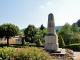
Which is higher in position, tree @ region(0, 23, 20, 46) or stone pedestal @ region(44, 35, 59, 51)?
tree @ region(0, 23, 20, 46)

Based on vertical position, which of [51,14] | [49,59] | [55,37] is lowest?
[49,59]

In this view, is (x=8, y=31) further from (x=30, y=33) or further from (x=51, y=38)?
(x=51, y=38)

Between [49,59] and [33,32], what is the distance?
154 feet

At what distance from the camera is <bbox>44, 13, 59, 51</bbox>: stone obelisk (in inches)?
736

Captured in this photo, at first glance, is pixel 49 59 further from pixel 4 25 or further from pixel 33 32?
pixel 33 32

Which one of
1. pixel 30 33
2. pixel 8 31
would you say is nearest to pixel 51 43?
pixel 8 31

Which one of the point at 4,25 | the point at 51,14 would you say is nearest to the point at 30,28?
the point at 4,25

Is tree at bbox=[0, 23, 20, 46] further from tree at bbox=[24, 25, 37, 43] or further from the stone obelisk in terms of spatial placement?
the stone obelisk

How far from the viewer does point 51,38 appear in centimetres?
1892

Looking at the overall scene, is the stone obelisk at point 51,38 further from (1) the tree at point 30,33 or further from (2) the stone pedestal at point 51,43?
(1) the tree at point 30,33

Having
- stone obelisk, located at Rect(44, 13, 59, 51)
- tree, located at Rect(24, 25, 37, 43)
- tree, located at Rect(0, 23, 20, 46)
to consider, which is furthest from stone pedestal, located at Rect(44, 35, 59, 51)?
tree, located at Rect(24, 25, 37, 43)

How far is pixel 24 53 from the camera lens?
885 centimetres

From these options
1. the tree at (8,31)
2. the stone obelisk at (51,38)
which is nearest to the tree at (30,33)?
the tree at (8,31)

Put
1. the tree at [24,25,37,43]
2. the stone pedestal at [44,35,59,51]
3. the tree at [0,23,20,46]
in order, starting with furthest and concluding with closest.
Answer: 1. the tree at [24,25,37,43]
2. the tree at [0,23,20,46]
3. the stone pedestal at [44,35,59,51]
